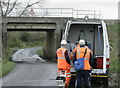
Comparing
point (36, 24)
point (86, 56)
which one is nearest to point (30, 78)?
point (86, 56)

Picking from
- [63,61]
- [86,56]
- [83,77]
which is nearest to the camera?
[86,56]

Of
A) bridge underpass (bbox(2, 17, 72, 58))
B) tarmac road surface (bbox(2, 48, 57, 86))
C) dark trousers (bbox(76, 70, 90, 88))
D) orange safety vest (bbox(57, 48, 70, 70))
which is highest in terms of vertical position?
bridge underpass (bbox(2, 17, 72, 58))

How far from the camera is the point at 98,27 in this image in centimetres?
1299

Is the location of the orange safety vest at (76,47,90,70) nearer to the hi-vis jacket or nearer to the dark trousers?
the hi-vis jacket

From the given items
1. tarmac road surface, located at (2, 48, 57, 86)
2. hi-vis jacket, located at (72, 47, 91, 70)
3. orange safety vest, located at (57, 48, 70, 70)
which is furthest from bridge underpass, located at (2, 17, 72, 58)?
hi-vis jacket, located at (72, 47, 91, 70)

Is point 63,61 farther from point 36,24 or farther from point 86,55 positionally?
point 36,24

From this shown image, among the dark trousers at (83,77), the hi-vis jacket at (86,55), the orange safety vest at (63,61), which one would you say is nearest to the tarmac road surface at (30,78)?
the orange safety vest at (63,61)

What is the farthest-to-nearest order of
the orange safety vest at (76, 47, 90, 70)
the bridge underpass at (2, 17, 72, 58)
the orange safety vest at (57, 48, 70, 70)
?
the bridge underpass at (2, 17, 72, 58), the orange safety vest at (57, 48, 70, 70), the orange safety vest at (76, 47, 90, 70)

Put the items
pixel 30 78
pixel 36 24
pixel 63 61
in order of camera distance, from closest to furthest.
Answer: pixel 63 61, pixel 30 78, pixel 36 24

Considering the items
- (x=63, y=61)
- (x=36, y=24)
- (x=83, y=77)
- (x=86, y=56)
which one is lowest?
(x=83, y=77)

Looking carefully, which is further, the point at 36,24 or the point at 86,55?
the point at 36,24

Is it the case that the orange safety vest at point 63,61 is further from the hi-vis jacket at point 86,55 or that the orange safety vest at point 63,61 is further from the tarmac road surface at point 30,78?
A: the hi-vis jacket at point 86,55

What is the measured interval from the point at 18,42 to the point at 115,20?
116 ft

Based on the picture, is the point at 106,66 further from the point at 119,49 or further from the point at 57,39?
the point at 119,49
